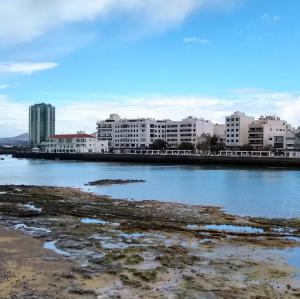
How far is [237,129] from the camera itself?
146 metres

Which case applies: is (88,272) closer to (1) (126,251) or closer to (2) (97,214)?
(1) (126,251)

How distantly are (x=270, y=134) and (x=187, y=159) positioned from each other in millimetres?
40790

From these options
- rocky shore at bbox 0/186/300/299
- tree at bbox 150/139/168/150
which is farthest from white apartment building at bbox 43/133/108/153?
rocky shore at bbox 0/186/300/299

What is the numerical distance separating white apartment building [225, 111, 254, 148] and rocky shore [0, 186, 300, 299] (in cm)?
12069

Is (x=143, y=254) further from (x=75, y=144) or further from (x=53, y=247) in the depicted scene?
(x=75, y=144)

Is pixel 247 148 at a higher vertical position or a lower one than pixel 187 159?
higher

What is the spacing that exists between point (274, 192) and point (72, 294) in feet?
111

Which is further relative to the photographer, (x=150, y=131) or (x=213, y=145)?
(x=150, y=131)

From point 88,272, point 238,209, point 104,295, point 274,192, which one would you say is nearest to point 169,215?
point 238,209

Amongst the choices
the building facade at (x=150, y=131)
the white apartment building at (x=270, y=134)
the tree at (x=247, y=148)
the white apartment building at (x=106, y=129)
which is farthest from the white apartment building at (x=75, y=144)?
the white apartment building at (x=270, y=134)

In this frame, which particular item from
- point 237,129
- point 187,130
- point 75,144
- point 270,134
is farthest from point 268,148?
point 75,144

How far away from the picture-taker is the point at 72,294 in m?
10.9

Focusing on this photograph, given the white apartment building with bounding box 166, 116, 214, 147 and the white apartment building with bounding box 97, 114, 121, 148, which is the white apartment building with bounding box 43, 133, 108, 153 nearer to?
the white apartment building with bounding box 97, 114, 121, 148

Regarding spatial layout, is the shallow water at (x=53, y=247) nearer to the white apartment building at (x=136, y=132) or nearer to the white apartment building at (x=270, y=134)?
the white apartment building at (x=270, y=134)
